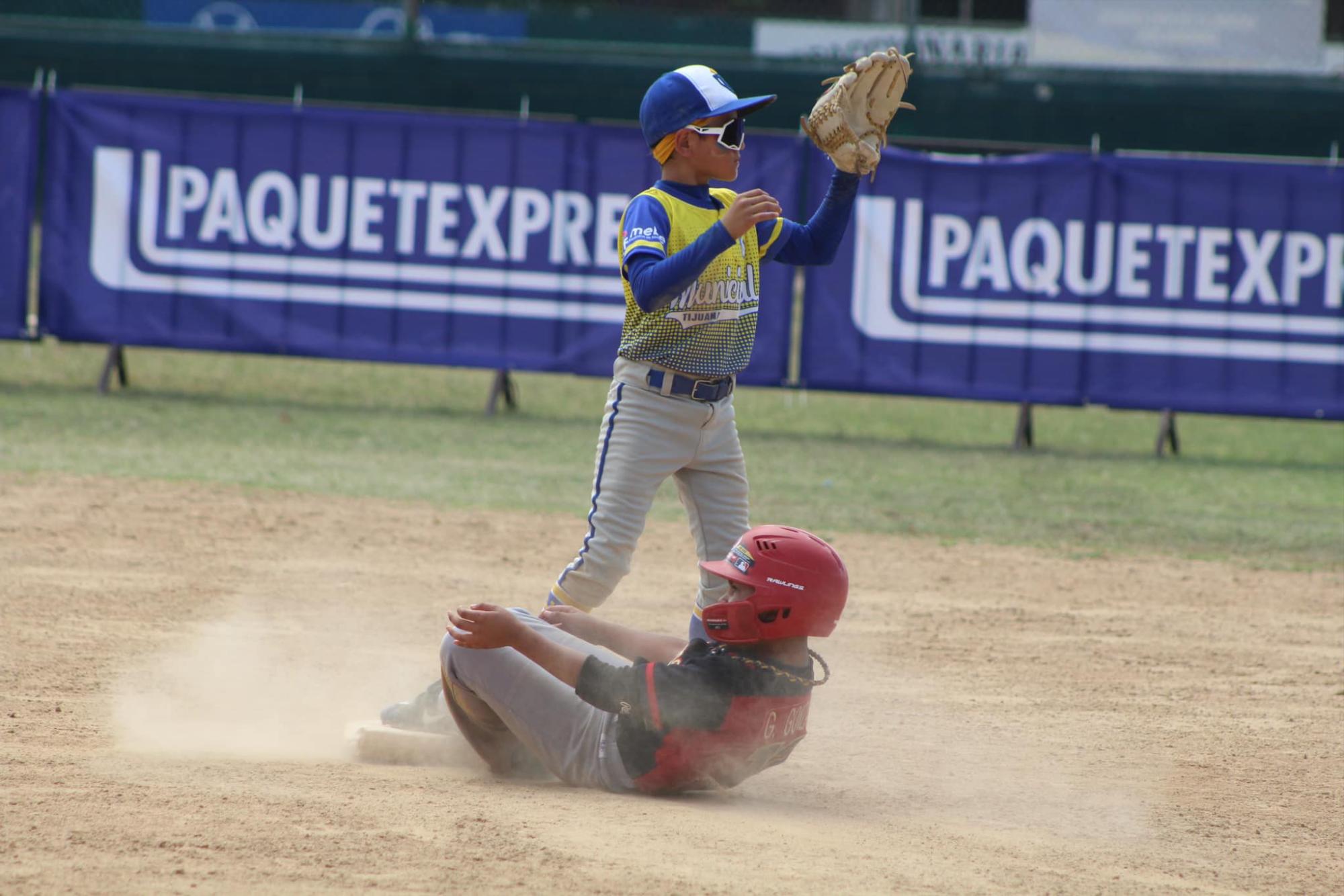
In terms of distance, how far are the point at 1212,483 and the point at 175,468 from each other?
6.89m

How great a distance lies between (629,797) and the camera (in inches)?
169

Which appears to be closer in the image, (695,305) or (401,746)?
(401,746)

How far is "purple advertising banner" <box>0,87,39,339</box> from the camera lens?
12461 millimetres

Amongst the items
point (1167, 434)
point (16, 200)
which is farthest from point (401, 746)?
point (16, 200)

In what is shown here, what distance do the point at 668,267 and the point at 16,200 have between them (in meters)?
9.66

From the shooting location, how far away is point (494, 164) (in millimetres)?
12344

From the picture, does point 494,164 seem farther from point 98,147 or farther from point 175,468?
point 175,468

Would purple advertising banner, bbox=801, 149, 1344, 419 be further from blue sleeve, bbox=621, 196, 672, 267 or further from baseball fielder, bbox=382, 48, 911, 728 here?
blue sleeve, bbox=621, 196, 672, 267

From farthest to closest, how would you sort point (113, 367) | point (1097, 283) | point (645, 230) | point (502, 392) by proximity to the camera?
point (502, 392)
point (113, 367)
point (1097, 283)
point (645, 230)

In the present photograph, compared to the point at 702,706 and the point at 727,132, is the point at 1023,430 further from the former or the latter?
the point at 702,706

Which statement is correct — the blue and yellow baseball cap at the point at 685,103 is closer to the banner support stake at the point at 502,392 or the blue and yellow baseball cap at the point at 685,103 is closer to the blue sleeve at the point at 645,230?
the blue sleeve at the point at 645,230

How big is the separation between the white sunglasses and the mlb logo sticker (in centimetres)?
138

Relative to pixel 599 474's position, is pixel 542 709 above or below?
below

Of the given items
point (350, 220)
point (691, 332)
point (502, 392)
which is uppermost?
point (691, 332)
